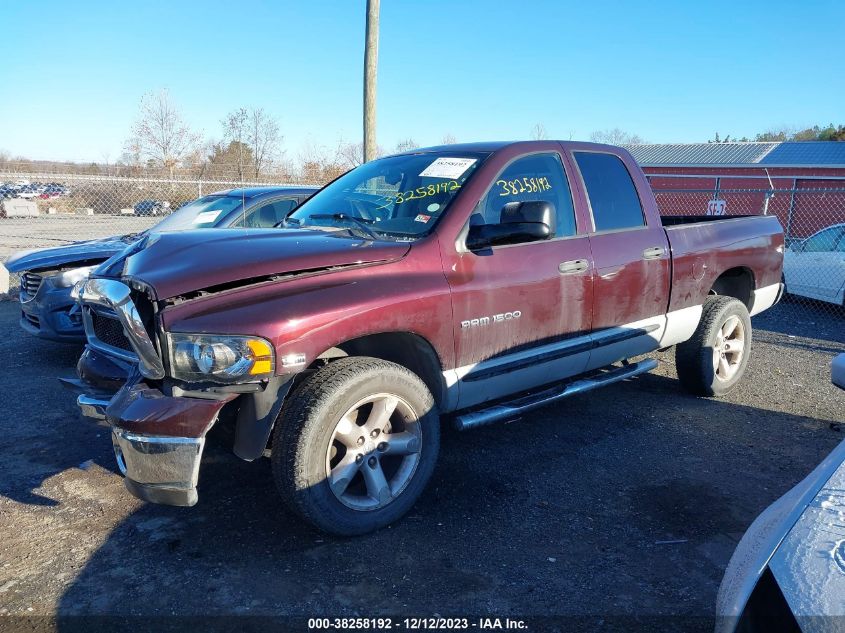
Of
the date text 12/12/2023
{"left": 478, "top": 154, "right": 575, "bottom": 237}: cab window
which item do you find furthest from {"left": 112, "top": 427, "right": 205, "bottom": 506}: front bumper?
{"left": 478, "top": 154, "right": 575, "bottom": 237}: cab window

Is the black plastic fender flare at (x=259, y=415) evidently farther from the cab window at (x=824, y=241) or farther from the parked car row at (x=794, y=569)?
the cab window at (x=824, y=241)

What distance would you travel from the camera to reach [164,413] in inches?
112

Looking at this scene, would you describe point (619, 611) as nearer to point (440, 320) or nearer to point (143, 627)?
point (440, 320)

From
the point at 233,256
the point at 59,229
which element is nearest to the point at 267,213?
the point at 233,256

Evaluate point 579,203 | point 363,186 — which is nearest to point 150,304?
point 363,186

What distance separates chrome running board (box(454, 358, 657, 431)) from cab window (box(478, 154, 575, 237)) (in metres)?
0.99

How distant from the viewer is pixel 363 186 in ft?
14.5

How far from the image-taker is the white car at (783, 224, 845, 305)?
934 cm

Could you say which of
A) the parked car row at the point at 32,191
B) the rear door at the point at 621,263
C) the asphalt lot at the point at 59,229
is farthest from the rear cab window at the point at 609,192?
the parked car row at the point at 32,191

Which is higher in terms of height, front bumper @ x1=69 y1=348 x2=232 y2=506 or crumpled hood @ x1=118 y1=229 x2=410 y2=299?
crumpled hood @ x1=118 y1=229 x2=410 y2=299

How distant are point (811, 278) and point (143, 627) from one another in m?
10.1

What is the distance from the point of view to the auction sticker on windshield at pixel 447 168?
13.2ft

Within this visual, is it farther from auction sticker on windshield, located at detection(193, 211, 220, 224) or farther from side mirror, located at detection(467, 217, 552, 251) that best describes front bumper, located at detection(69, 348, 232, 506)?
auction sticker on windshield, located at detection(193, 211, 220, 224)

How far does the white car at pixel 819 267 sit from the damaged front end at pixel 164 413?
905cm
